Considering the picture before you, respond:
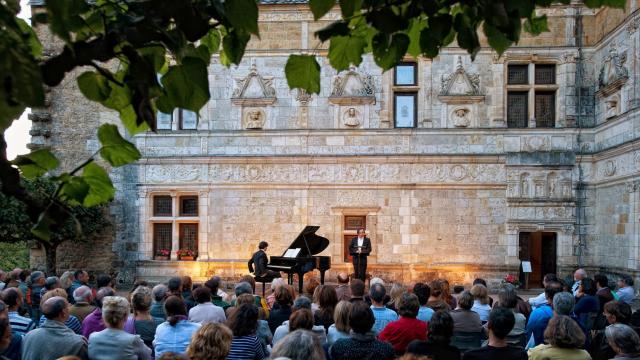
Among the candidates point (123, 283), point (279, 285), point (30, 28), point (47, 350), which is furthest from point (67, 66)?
point (123, 283)

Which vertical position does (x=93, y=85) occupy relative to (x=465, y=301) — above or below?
above

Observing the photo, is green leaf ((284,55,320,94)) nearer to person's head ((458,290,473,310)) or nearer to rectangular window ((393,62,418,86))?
person's head ((458,290,473,310))

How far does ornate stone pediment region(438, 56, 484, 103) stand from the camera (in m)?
13.8

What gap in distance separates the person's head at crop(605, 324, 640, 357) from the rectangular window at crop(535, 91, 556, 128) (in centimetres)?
1086

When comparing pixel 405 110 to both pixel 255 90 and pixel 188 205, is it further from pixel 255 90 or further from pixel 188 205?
pixel 188 205

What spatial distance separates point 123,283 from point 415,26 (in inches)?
530

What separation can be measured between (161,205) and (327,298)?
10.2 m

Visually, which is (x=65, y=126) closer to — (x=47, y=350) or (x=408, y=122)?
(x=408, y=122)

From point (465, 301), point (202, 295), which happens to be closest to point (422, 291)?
point (465, 301)

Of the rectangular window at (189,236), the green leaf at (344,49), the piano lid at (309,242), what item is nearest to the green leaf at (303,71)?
the green leaf at (344,49)

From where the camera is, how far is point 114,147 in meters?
1.73

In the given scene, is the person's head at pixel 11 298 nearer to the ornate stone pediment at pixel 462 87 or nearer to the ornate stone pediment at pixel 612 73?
the ornate stone pediment at pixel 462 87

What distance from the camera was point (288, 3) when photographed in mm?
14094

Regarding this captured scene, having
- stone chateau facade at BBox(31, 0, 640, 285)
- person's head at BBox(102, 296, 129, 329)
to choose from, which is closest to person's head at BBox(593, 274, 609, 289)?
person's head at BBox(102, 296, 129, 329)
